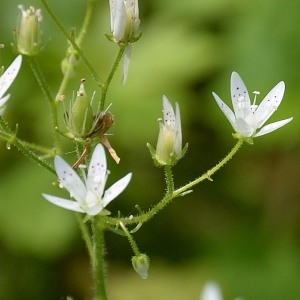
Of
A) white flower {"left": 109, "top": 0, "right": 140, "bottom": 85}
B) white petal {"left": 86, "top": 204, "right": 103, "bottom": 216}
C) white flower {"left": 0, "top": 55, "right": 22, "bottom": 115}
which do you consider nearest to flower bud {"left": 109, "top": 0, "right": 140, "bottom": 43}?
white flower {"left": 109, "top": 0, "right": 140, "bottom": 85}

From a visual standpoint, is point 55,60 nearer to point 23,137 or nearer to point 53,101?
point 23,137

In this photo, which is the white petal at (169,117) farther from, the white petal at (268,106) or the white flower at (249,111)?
the white petal at (268,106)

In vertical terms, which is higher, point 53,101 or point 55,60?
point 55,60

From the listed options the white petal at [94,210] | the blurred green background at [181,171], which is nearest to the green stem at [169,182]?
the white petal at [94,210]

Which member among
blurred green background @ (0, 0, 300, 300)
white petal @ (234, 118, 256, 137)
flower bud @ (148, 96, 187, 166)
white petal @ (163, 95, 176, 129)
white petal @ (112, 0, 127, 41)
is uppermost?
blurred green background @ (0, 0, 300, 300)

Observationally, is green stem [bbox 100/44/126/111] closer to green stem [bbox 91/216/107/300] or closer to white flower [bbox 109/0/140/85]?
white flower [bbox 109/0/140/85]

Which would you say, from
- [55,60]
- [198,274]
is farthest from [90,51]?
A: [198,274]

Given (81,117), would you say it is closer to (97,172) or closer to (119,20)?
(97,172)
